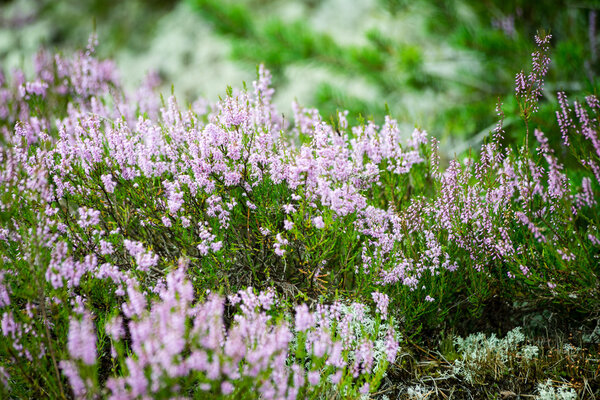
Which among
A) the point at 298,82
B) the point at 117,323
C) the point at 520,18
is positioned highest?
the point at 298,82

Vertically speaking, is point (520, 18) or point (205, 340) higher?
point (520, 18)

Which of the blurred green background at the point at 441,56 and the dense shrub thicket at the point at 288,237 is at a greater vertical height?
the blurred green background at the point at 441,56

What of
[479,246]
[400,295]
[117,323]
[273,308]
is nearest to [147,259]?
[117,323]

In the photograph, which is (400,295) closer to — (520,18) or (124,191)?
(124,191)

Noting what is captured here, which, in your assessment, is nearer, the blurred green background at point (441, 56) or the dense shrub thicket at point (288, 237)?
the dense shrub thicket at point (288, 237)

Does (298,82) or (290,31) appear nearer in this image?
(290,31)

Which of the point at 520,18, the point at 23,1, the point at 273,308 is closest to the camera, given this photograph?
the point at 273,308

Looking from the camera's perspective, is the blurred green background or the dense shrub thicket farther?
the blurred green background

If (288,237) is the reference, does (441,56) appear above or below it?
above

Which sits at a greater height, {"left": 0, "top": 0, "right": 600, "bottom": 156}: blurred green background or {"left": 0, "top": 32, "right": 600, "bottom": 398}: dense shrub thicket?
{"left": 0, "top": 0, "right": 600, "bottom": 156}: blurred green background

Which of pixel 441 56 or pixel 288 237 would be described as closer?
pixel 288 237

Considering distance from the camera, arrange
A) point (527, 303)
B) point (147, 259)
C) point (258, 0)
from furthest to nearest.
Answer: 1. point (258, 0)
2. point (527, 303)
3. point (147, 259)
